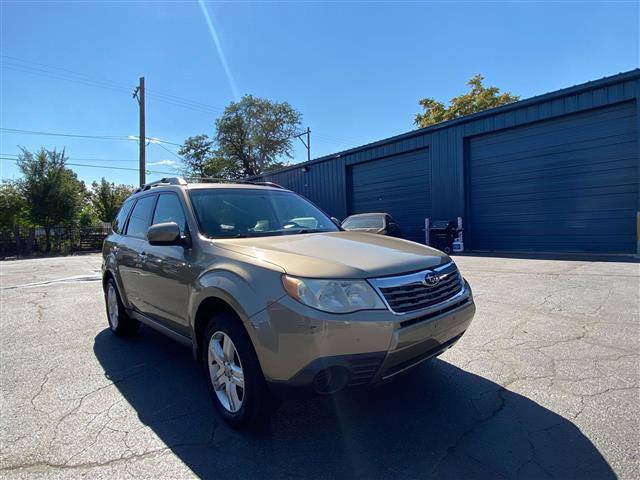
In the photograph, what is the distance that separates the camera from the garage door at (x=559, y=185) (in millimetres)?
11562

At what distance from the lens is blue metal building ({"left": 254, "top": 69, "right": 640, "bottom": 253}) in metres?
11.5

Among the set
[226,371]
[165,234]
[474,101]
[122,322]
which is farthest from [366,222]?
[474,101]

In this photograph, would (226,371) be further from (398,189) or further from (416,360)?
(398,189)

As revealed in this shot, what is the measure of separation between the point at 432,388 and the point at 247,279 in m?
1.79

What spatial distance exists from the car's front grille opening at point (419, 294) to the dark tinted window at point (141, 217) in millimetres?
2917

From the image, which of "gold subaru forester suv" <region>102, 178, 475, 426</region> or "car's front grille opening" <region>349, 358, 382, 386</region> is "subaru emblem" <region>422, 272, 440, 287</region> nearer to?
"gold subaru forester suv" <region>102, 178, 475, 426</region>

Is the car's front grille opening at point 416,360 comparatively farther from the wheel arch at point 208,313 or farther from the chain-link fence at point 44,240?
the chain-link fence at point 44,240

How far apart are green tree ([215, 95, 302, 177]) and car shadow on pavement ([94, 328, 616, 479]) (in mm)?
48520

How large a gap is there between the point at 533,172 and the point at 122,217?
12.9 metres

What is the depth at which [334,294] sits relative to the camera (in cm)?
231

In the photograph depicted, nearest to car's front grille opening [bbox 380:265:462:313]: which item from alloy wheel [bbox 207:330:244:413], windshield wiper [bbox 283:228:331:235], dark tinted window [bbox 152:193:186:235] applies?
alloy wheel [bbox 207:330:244:413]

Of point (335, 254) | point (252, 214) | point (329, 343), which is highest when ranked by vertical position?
point (252, 214)

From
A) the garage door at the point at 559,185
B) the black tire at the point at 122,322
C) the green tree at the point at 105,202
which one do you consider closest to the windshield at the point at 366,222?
the garage door at the point at 559,185

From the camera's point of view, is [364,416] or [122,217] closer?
[364,416]
